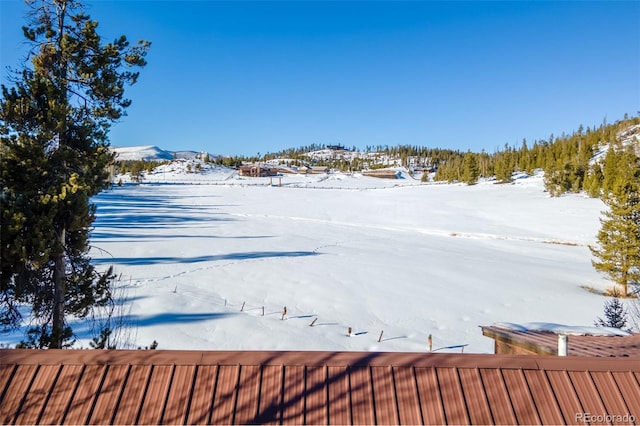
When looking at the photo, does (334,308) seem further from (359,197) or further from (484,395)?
(359,197)

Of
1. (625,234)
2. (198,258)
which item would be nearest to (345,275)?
(198,258)

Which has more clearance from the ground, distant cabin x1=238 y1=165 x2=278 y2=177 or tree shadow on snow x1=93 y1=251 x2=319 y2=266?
distant cabin x1=238 y1=165 x2=278 y2=177

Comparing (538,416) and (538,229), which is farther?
(538,229)

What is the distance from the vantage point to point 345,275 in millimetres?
21156

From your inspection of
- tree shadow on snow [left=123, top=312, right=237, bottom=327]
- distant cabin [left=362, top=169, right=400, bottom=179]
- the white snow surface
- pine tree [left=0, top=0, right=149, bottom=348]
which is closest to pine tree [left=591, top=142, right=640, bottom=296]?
the white snow surface

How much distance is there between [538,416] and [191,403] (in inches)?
161

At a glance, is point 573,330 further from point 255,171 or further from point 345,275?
point 255,171

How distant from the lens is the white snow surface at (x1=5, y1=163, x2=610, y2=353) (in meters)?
12.6

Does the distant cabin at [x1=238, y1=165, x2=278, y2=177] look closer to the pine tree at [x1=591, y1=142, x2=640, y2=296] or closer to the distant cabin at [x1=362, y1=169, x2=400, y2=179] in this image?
the distant cabin at [x1=362, y1=169, x2=400, y2=179]

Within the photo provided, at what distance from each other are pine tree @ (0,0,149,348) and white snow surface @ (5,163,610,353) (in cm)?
205

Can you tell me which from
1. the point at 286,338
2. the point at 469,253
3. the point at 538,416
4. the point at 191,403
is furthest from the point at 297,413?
the point at 469,253

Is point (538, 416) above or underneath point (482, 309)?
above

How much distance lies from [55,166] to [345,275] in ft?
53.2

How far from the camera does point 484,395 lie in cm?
423
